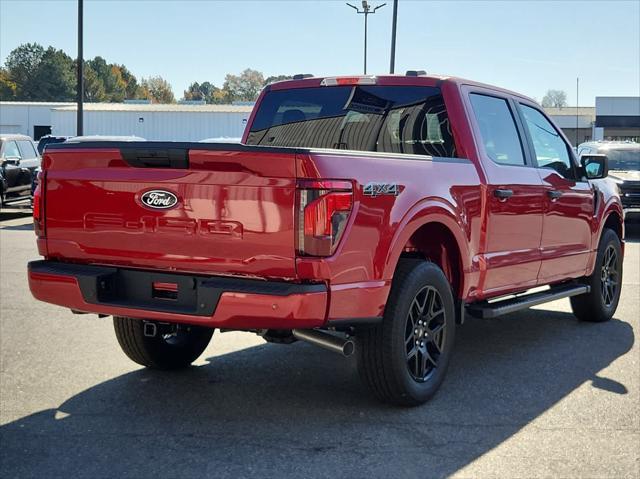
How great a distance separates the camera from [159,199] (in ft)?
14.6

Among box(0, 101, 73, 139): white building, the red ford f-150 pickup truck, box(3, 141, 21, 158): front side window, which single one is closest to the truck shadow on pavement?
the red ford f-150 pickup truck

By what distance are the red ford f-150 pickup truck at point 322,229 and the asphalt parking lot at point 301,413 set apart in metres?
0.35

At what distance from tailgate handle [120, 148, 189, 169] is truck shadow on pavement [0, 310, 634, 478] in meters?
1.39

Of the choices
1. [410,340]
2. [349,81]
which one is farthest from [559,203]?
[410,340]

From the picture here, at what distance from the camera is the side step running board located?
5781mm

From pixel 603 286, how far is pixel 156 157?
509 centimetres

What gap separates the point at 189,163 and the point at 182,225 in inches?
12.5

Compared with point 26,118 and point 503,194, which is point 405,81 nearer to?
point 503,194

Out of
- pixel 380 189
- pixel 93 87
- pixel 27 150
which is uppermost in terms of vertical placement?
pixel 93 87

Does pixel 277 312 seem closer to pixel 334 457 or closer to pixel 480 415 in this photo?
pixel 334 457

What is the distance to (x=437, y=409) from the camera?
505cm

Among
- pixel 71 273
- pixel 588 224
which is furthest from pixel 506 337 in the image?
pixel 71 273

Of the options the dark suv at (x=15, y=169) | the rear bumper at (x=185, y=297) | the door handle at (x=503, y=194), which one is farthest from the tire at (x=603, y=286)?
the dark suv at (x=15, y=169)

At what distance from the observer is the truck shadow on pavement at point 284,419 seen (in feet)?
13.3
